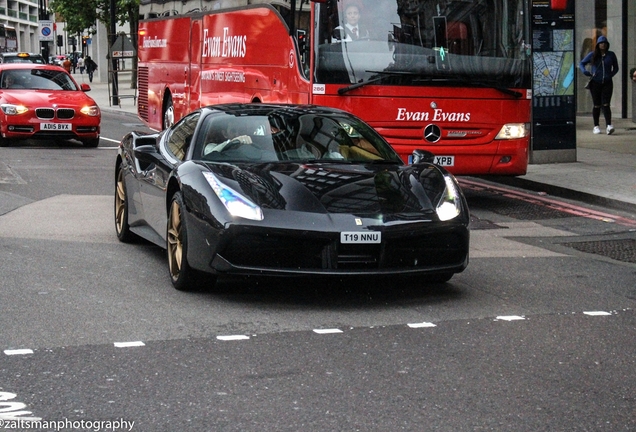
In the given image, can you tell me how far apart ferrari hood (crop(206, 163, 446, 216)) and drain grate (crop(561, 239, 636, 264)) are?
2.51 metres

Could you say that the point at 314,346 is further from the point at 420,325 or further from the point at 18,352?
the point at 18,352

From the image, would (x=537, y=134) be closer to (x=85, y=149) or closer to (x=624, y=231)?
(x=624, y=231)

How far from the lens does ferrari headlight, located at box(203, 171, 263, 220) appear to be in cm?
718

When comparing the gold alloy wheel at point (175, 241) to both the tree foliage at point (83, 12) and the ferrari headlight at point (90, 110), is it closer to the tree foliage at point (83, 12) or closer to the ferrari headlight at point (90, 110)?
the ferrari headlight at point (90, 110)

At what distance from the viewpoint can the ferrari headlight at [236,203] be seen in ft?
23.6

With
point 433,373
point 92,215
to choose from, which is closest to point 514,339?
point 433,373

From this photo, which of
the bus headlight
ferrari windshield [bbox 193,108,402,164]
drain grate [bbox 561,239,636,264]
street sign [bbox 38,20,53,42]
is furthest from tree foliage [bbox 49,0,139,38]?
ferrari windshield [bbox 193,108,402,164]

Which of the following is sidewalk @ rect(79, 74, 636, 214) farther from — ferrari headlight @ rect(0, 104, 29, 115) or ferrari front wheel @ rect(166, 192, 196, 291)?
ferrari headlight @ rect(0, 104, 29, 115)

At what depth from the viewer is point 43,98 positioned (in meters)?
21.3

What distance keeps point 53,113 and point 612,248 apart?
1322 cm

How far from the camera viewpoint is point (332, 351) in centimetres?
608

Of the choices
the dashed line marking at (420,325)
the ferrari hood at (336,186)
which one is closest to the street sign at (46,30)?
the ferrari hood at (336,186)

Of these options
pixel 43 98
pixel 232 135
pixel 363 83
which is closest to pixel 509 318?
pixel 232 135

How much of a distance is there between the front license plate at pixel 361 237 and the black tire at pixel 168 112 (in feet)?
47.6
